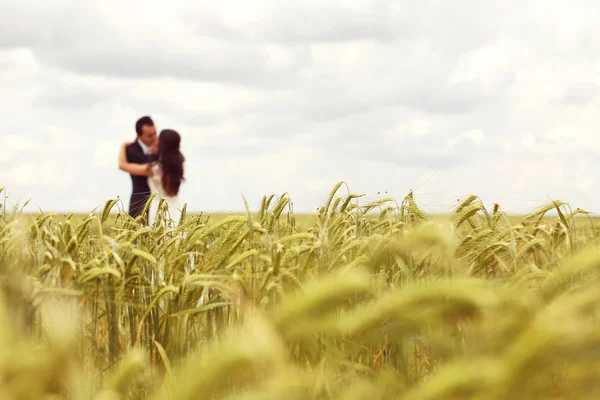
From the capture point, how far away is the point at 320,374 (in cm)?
206

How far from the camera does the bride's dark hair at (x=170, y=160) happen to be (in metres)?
7.65

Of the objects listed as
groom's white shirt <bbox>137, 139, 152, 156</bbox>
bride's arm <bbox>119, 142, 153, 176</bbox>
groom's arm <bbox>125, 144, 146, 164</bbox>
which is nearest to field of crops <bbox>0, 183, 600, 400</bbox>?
bride's arm <bbox>119, 142, 153, 176</bbox>

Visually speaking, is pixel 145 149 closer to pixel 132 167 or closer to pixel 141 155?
pixel 141 155

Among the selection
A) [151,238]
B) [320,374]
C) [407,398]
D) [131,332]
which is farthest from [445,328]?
[151,238]

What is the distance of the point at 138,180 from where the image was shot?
8219 mm

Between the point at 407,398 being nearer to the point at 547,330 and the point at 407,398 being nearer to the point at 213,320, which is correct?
the point at 547,330

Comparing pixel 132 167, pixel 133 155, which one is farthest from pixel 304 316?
pixel 133 155

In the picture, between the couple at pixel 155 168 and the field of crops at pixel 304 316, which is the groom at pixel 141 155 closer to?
the couple at pixel 155 168

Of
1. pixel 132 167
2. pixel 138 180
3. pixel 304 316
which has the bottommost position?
pixel 304 316

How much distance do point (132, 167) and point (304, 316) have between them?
6.93 meters

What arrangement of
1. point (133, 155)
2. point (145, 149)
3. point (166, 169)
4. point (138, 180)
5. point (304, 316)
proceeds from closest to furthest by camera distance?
Answer: point (304, 316) → point (166, 169) → point (138, 180) → point (133, 155) → point (145, 149)

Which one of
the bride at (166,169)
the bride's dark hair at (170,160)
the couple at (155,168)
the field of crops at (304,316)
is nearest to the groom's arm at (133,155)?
the couple at (155,168)

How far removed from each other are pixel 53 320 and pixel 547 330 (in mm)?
1185

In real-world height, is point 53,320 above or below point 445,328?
above
